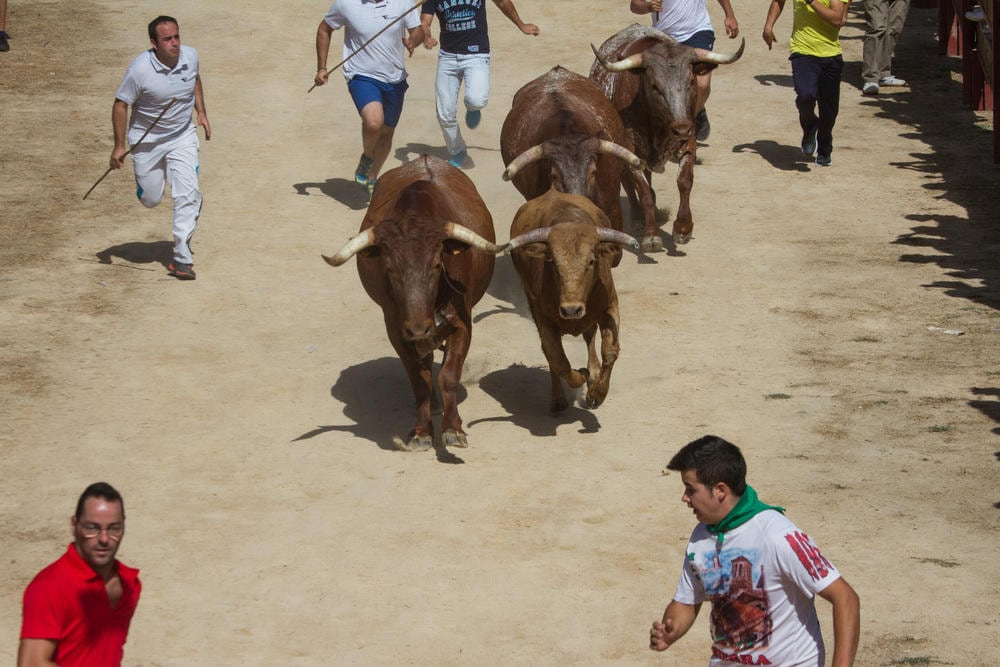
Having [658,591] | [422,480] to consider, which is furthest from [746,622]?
[422,480]

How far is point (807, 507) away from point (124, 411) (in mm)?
4880

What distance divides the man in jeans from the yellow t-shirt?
2811 mm

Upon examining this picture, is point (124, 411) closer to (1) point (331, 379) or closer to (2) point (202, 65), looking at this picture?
(1) point (331, 379)

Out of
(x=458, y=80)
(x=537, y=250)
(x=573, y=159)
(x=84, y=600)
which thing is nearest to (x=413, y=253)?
(x=537, y=250)

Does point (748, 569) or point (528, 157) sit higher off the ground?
point (748, 569)

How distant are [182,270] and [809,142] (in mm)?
6925

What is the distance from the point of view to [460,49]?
15.0 metres

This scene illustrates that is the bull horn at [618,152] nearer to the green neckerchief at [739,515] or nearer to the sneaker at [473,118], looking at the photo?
the sneaker at [473,118]

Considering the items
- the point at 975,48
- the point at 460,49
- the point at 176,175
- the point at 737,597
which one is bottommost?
the point at 975,48

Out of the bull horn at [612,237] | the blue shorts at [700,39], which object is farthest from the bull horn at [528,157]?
the blue shorts at [700,39]

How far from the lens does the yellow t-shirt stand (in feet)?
50.1

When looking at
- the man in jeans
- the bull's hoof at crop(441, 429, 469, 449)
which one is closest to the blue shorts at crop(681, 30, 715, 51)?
the man in jeans

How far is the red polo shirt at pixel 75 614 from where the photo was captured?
4754 millimetres

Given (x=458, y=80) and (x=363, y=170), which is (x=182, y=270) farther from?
(x=458, y=80)
